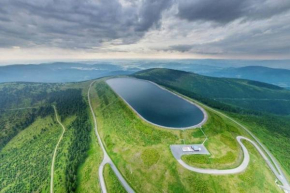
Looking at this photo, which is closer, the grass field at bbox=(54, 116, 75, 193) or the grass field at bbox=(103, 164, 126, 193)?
the grass field at bbox=(103, 164, 126, 193)

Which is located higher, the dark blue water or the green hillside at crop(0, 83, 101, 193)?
the dark blue water

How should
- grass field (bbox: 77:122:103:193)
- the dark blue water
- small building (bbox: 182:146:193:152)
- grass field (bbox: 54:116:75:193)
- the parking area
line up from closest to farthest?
grass field (bbox: 77:122:103:193) < the parking area < small building (bbox: 182:146:193:152) < grass field (bbox: 54:116:75:193) < the dark blue water

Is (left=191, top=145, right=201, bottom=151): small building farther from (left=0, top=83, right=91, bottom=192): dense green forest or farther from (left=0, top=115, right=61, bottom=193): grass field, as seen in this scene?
(left=0, top=115, right=61, bottom=193): grass field

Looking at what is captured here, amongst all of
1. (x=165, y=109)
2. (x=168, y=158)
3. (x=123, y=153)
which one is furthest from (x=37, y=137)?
(x=168, y=158)

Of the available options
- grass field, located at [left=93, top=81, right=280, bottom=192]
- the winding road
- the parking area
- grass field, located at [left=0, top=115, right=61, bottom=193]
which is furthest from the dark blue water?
grass field, located at [left=0, top=115, right=61, bottom=193]

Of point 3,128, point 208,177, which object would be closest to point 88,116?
point 3,128

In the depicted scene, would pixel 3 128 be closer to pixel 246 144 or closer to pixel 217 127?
pixel 217 127
